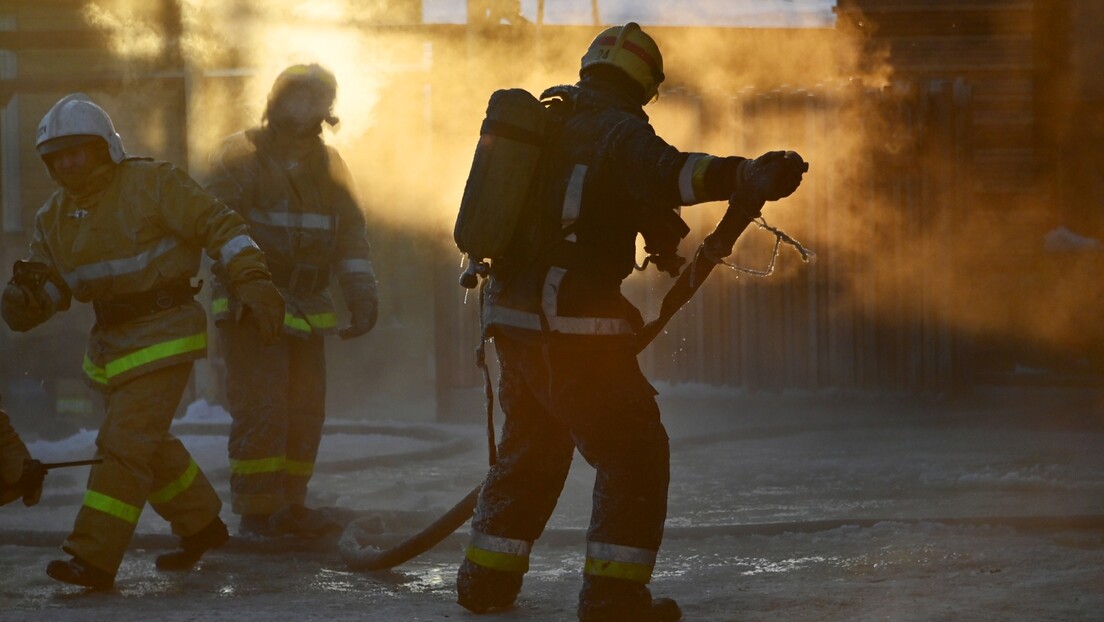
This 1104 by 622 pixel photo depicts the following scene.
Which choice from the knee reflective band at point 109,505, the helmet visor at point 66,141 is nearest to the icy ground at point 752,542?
the knee reflective band at point 109,505

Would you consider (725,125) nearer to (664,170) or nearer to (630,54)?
(630,54)

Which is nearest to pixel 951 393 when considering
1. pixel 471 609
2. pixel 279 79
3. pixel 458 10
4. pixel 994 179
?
pixel 994 179

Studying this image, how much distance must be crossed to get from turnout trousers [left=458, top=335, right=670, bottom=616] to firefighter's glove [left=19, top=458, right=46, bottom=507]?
135 cm

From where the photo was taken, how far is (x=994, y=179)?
1194 cm

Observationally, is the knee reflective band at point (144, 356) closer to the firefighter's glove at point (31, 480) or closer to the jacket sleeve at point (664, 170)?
the firefighter's glove at point (31, 480)

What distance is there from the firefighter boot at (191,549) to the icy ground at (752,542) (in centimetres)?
5

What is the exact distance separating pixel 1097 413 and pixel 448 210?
4.72 meters

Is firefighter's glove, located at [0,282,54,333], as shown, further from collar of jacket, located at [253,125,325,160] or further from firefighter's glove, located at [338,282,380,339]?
firefighter's glove, located at [338,282,380,339]

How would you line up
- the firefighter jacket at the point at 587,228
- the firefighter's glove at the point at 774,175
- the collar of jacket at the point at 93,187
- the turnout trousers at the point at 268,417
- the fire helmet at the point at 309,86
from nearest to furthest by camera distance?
the firefighter's glove at the point at 774,175
the firefighter jacket at the point at 587,228
the collar of jacket at the point at 93,187
the turnout trousers at the point at 268,417
the fire helmet at the point at 309,86

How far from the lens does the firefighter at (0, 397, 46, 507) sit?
427cm

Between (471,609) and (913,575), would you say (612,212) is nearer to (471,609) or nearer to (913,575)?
(471,609)

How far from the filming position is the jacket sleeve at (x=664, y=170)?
3748mm

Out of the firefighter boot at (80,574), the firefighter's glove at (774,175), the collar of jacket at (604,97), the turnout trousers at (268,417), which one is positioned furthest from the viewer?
the turnout trousers at (268,417)

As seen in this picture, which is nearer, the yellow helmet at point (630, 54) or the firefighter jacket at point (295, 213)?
the yellow helmet at point (630, 54)
